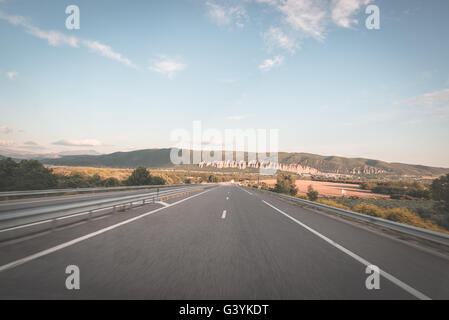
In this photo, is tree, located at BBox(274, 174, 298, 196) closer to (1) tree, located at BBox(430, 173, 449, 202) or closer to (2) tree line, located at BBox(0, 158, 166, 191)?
(1) tree, located at BBox(430, 173, 449, 202)

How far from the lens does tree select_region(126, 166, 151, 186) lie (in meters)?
41.5

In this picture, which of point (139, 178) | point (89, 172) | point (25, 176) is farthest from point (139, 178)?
point (25, 176)

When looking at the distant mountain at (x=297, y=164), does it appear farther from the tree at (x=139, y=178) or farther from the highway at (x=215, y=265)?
the highway at (x=215, y=265)

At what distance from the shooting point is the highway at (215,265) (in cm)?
299

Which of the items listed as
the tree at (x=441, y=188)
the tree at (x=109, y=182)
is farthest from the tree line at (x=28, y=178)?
the tree at (x=441, y=188)

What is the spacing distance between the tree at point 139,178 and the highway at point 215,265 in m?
37.0

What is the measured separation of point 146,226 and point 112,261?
10.7ft

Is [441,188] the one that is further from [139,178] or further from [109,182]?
[109,182]

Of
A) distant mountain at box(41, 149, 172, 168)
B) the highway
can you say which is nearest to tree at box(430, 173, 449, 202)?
the highway

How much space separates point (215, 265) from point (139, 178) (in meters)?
41.1

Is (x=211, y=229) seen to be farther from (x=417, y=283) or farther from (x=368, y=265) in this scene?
(x=417, y=283)

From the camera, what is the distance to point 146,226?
23.7 ft

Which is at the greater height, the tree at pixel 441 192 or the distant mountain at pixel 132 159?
the distant mountain at pixel 132 159
